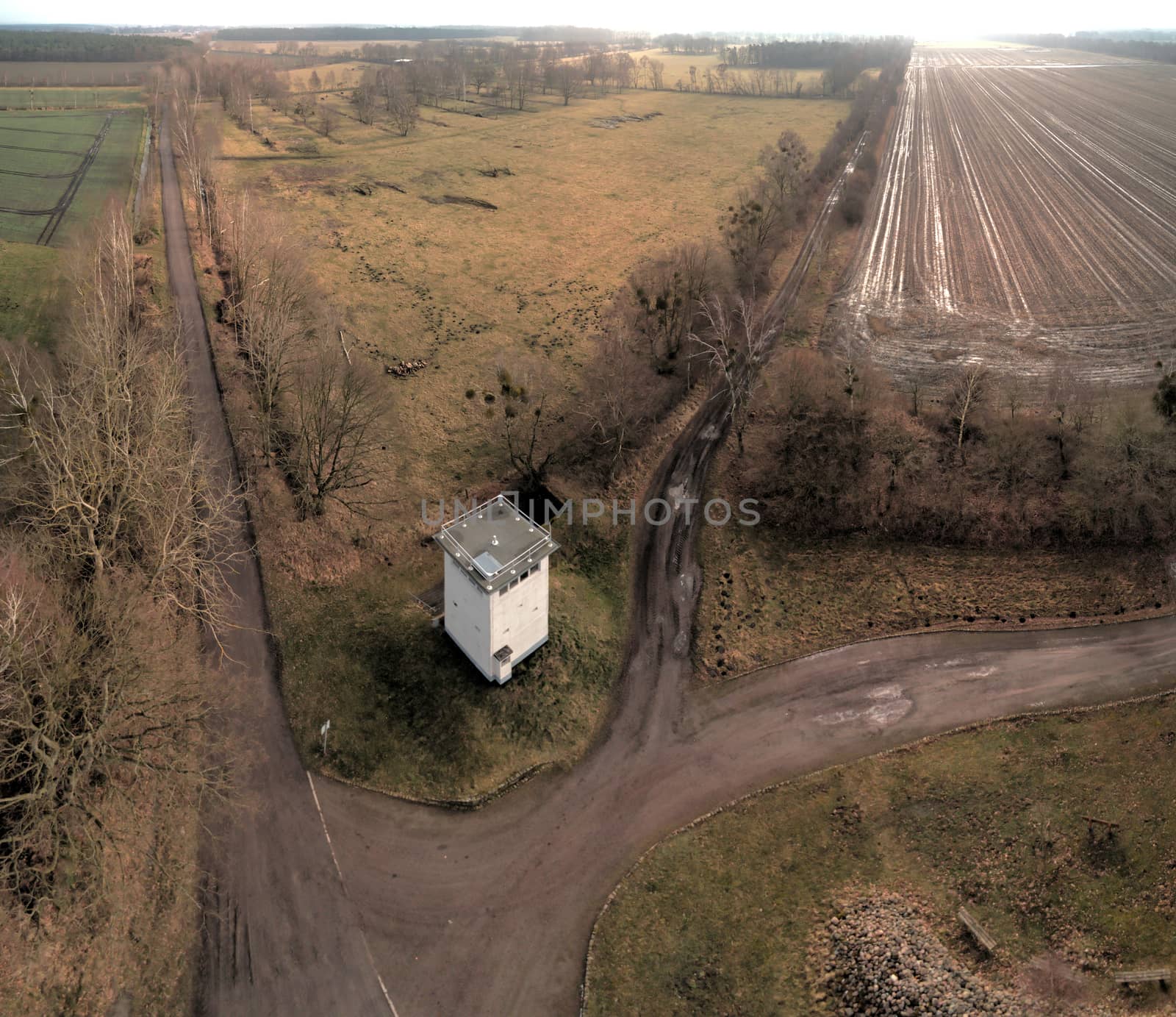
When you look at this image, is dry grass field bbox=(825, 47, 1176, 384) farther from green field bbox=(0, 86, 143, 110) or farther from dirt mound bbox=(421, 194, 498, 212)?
green field bbox=(0, 86, 143, 110)

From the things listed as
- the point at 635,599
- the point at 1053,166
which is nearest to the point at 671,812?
the point at 635,599

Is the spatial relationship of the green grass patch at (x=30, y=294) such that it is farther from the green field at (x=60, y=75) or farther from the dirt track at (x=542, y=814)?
the green field at (x=60, y=75)

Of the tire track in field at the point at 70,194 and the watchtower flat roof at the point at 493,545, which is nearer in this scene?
the watchtower flat roof at the point at 493,545

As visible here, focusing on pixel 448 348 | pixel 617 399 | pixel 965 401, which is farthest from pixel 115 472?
pixel 965 401

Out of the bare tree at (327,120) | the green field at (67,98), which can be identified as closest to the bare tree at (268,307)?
the bare tree at (327,120)

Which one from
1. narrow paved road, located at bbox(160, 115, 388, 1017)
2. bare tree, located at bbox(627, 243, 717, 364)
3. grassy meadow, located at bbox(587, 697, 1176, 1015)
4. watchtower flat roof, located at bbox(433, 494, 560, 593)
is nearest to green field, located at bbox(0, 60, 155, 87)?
bare tree, located at bbox(627, 243, 717, 364)
